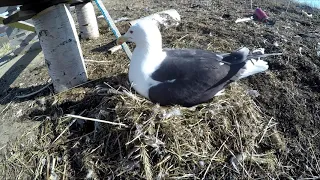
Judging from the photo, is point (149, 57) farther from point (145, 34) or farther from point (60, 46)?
point (60, 46)

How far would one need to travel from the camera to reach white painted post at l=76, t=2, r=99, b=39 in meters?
4.58

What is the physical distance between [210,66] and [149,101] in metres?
0.65

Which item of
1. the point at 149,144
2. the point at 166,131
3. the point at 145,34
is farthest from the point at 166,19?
the point at 149,144

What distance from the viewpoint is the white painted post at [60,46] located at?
314 centimetres

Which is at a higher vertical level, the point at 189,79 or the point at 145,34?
the point at 145,34

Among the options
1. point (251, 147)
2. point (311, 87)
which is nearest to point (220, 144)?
point (251, 147)

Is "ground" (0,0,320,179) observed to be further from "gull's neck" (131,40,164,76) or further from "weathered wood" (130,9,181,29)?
"weathered wood" (130,9,181,29)

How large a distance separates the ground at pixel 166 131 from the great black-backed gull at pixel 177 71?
0.11 meters

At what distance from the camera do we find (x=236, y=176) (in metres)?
2.60

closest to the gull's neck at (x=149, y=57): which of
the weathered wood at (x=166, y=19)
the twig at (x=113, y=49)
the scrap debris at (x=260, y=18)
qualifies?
the twig at (x=113, y=49)

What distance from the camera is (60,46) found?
128 inches

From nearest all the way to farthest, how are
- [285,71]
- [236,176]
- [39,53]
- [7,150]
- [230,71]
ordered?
[236,176] → [7,150] → [230,71] → [285,71] → [39,53]

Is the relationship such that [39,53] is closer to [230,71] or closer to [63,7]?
[63,7]

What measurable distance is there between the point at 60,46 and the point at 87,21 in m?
1.56
